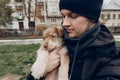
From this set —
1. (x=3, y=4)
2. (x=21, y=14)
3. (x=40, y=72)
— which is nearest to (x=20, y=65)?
(x=40, y=72)

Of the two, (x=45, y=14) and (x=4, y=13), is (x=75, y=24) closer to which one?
(x=4, y=13)

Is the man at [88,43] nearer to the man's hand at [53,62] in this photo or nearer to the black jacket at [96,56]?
the black jacket at [96,56]

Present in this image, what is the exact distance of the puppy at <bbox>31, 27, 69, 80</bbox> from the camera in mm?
1624

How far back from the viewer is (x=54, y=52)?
5.74ft

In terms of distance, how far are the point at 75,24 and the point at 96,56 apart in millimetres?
221

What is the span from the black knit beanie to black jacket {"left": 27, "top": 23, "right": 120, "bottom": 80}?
0.07 metres

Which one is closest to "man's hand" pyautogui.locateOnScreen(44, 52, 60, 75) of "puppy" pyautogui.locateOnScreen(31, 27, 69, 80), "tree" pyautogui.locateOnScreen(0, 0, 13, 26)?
"puppy" pyautogui.locateOnScreen(31, 27, 69, 80)

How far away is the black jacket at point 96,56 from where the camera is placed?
4.38 ft

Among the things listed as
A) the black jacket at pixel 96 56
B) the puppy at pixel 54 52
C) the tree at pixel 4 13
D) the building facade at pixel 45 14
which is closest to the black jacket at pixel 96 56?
the black jacket at pixel 96 56

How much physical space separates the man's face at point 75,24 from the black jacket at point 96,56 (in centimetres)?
3

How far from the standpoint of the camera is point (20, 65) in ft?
24.0

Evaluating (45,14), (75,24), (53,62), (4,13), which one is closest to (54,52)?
(53,62)

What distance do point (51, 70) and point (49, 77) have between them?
52mm

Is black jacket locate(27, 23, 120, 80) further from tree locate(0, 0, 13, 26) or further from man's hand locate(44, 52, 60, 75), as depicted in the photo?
tree locate(0, 0, 13, 26)
